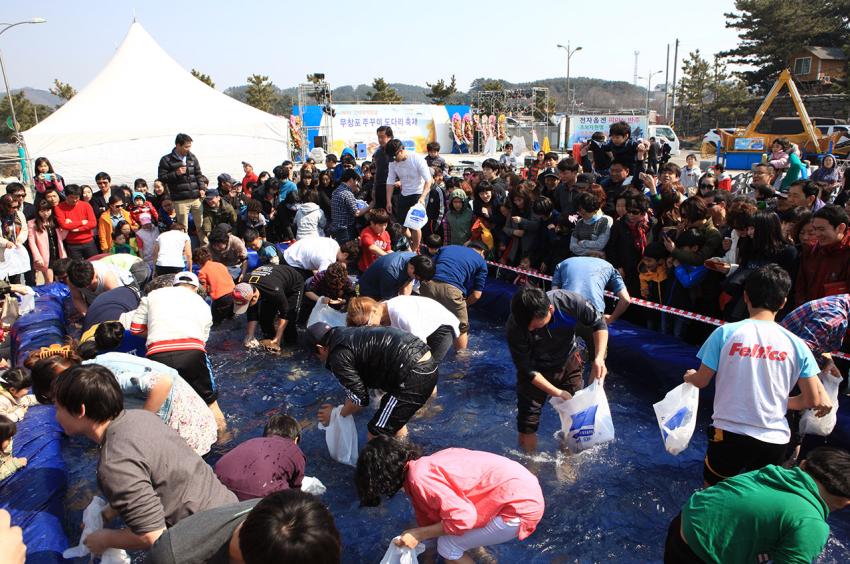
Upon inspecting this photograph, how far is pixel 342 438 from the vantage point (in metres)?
3.94

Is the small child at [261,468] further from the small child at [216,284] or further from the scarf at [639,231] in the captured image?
the scarf at [639,231]

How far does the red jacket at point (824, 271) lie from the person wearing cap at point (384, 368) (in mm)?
2777

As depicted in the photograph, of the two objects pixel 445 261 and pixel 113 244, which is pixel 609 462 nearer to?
pixel 445 261

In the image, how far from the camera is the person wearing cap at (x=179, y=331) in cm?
408

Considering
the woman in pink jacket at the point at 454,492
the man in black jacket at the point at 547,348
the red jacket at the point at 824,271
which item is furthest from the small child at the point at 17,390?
the red jacket at the point at 824,271

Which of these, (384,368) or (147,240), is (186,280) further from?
(147,240)

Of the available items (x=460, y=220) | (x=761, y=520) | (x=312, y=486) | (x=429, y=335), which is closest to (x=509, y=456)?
(x=429, y=335)

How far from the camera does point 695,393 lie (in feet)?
10.4

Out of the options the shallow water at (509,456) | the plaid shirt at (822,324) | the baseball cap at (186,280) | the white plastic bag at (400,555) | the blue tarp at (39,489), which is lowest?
the shallow water at (509,456)

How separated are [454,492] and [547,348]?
4.77 ft

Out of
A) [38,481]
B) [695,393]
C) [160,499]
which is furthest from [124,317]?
[695,393]

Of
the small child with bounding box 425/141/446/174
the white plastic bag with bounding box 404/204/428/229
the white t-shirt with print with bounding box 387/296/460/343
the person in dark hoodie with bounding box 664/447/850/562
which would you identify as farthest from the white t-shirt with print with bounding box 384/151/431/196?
the person in dark hoodie with bounding box 664/447/850/562

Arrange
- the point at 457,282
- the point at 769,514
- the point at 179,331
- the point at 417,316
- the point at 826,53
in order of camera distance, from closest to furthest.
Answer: the point at 769,514 → the point at 179,331 → the point at 417,316 → the point at 457,282 → the point at 826,53

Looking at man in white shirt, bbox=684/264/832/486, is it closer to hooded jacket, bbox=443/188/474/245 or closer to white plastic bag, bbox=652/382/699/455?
white plastic bag, bbox=652/382/699/455
